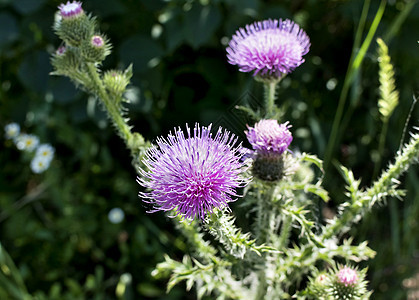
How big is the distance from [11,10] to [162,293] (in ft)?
6.54

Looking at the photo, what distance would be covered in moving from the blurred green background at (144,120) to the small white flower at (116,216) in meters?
0.05

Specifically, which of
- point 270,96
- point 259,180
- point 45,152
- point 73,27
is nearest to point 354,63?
point 270,96

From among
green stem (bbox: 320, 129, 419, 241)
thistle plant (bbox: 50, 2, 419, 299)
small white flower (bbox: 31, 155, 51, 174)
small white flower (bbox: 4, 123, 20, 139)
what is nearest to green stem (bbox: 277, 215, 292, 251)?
thistle plant (bbox: 50, 2, 419, 299)

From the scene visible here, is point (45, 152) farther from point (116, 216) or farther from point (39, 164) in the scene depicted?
point (116, 216)

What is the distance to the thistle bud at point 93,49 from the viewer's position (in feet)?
4.98

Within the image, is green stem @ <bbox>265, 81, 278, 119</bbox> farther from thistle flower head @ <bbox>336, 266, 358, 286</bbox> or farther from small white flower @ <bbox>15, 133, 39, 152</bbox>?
small white flower @ <bbox>15, 133, 39, 152</bbox>

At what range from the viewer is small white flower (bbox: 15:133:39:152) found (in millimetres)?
2941

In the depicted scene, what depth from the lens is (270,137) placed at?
143 centimetres

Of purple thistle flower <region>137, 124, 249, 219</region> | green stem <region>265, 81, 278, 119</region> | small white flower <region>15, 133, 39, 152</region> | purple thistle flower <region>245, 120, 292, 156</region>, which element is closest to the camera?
purple thistle flower <region>137, 124, 249, 219</region>

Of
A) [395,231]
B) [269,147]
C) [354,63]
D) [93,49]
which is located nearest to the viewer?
[269,147]

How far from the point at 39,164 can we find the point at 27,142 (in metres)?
0.21

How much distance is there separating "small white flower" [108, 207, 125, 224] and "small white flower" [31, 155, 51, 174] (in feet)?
1.64

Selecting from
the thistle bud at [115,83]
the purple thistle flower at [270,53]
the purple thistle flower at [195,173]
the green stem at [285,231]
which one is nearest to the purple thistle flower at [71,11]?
the thistle bud at [115,83]

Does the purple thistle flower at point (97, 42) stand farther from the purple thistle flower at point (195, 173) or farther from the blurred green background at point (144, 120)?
the blurred green background at point (144, 120)
